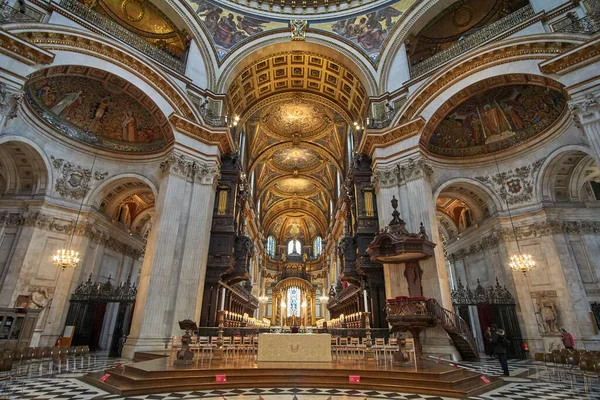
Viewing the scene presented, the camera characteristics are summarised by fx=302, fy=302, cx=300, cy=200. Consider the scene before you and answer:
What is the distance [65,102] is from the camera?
12.0 meters

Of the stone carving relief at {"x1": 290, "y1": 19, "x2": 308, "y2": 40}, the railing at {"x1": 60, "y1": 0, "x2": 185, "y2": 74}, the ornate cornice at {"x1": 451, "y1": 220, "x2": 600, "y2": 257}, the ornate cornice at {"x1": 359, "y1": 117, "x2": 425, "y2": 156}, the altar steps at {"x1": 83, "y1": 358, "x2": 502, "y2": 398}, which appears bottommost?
the altar steps at {"x1": 83, "y1": 358, "x2": 502, "y2": 398}

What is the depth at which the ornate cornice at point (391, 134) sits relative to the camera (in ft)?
39.6

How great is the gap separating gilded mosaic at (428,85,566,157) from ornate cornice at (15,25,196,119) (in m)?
10.9

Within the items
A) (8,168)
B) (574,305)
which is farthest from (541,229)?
(8,168)

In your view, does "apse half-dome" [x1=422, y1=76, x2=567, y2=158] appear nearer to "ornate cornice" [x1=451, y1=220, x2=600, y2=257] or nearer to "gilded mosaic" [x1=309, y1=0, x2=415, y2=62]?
"ornate cornice" [x1=451, y1=220, x2=600, y2=257]

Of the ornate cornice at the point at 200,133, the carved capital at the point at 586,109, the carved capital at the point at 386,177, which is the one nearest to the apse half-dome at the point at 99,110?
the ornate cornice at the point at 200,133

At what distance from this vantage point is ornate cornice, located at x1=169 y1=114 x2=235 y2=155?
40.2ft

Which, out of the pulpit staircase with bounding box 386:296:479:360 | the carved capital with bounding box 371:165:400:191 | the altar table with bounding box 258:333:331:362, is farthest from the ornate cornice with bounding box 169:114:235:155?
the pulpit staircase with bounding box 386:296:479:360

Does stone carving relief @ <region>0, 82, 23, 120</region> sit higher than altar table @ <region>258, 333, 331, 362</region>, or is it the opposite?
stone carving relief @ <region>0, 82, 23, 120</region>

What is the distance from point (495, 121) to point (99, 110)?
667 inches

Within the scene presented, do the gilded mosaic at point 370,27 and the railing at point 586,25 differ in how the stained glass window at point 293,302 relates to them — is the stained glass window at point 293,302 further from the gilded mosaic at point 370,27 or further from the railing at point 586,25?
the railing at point 586,25

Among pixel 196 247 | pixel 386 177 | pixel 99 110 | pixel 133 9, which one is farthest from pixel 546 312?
pixel 133 9

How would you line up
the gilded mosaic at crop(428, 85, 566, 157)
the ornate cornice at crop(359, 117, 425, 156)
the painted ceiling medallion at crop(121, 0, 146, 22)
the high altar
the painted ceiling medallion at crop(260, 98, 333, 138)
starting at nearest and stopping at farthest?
the gilded mosaic at crop(428, 85, 566, 157) < the ornate cornice at crop(359, 117, 425, 156) < the painted ceiling medallion at crop(121, 0, 146, 22) < the painted ceiling medallion at crop(260, 98, 333, 138) < the high altar

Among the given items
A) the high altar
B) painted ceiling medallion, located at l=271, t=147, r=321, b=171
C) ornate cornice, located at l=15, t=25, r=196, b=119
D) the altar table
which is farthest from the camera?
the high altar
